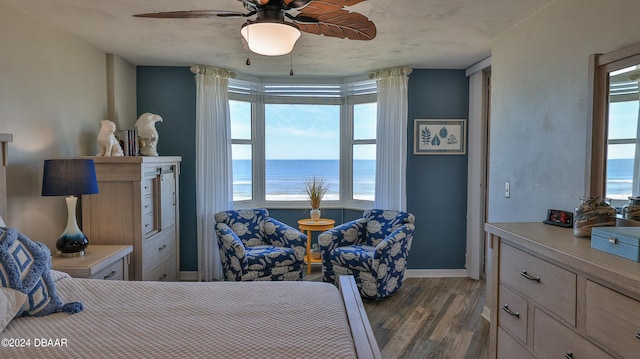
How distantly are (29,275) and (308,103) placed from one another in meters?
3.65

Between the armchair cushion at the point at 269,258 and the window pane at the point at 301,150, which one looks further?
the window pane at the point at 301,150

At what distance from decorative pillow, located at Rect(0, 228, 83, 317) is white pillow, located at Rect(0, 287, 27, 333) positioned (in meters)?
0.02

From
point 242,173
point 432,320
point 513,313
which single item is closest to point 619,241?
point 513,313

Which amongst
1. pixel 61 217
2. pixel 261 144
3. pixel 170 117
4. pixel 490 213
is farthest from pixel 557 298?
pixel 170 117

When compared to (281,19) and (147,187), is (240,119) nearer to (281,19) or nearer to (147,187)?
(147,187)

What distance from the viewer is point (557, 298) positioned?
1.58 m

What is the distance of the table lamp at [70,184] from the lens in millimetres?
2506

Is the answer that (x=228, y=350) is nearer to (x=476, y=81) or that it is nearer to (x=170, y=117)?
(x=170, y=117)

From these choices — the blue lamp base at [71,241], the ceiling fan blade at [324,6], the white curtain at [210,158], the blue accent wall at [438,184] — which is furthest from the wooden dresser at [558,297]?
the white curtain at [210,158]

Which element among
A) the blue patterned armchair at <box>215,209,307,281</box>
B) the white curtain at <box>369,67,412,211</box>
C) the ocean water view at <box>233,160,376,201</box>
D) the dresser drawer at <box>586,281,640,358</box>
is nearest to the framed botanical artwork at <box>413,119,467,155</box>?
the white curtain at <box>369,67,412,211</box>

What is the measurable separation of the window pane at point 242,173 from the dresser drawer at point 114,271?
1.93m

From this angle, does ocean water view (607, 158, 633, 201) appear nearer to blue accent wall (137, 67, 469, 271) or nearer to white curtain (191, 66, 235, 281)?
blue accent wall (137, 67, 469, 271)

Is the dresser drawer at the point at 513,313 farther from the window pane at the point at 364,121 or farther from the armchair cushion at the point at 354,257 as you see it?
the window pane at the point at 364,121

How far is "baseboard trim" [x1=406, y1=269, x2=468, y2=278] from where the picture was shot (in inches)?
177
